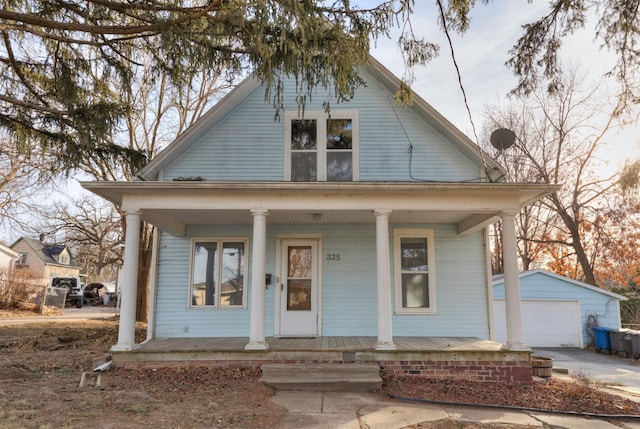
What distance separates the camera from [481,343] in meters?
7.37

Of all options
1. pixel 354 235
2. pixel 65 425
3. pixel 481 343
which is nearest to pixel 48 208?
pixel 354 235

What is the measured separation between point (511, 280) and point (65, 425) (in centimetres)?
636

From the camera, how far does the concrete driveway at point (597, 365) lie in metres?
8.83

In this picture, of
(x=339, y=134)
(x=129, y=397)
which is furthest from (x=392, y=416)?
(x=339, y=134)

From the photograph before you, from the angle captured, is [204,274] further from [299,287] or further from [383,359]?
[383,359]

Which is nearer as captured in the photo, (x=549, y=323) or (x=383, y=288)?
(x=383, y=288)

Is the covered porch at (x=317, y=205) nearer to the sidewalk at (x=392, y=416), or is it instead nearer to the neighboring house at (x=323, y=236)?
the neighboring house at (x=323, y=236)

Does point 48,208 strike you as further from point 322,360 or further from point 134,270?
point 322,360

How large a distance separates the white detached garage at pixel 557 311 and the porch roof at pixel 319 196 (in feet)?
26.4

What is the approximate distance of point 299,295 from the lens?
848 centimetres

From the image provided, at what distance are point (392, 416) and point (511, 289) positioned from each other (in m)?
3.17

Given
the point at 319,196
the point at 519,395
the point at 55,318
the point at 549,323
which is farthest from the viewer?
the point at 55,318

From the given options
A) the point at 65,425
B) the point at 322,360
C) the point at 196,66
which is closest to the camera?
the point at 65,425

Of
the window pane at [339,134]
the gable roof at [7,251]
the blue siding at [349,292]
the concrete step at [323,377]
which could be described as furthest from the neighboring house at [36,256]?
the concrete step at [323,377]
